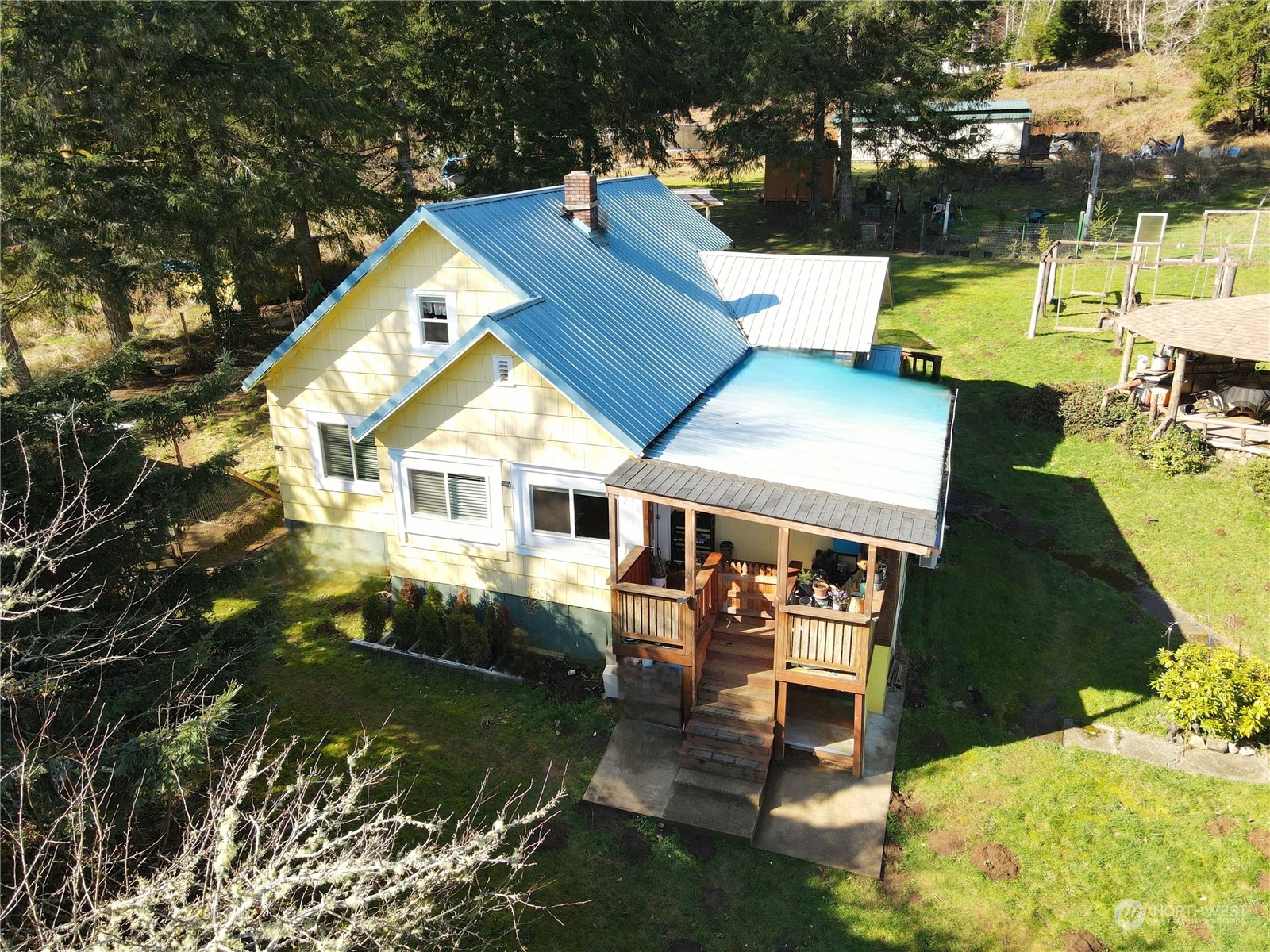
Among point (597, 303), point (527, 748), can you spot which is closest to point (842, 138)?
point (597, 303)

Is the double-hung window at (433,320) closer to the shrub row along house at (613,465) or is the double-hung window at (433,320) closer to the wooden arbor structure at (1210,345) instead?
the shrub row along house at (613,465)

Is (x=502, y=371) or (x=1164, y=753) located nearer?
(x=1164, y=753)

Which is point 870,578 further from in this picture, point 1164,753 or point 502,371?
point 502,371

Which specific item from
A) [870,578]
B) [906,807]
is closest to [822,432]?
[870,578]

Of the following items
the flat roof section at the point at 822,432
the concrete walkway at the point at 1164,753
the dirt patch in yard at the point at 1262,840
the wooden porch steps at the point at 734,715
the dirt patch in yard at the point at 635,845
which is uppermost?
the flat roof section at the point at 822,432

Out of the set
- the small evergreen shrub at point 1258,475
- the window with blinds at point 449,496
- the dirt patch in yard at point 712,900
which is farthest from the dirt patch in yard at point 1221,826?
the window with blinds at point 449,496

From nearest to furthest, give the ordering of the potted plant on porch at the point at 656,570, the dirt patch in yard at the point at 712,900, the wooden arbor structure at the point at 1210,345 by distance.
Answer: the dirt patch in yard at the point at 712,900 < the potted plant on porch at the point at 656,570 < the wooden arbor structure at the point at 1210,345
